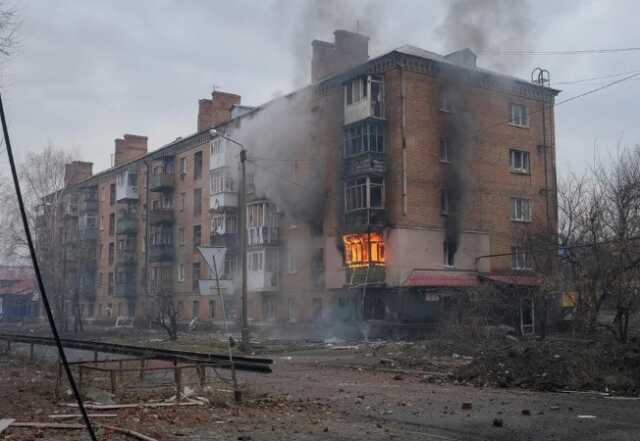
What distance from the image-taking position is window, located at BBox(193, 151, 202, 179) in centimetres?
5116

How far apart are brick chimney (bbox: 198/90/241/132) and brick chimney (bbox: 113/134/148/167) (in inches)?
641

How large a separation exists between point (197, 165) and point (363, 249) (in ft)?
67.8

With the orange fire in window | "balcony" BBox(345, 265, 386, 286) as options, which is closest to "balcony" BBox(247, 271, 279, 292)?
the orange fire in window

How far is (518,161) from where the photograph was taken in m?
38.8

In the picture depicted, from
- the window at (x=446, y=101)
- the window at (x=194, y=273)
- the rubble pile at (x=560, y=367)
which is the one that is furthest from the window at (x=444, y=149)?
the window at (x=194, y=273)

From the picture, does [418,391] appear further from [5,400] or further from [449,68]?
[449,68]

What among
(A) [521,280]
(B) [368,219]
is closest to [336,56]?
(B) [368,219]

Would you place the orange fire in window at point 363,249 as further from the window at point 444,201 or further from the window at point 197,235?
the window at point 197,235

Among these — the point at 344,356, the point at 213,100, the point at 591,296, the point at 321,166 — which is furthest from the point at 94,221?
the point at 591,296

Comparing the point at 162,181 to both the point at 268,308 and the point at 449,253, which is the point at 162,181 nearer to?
the point at 268,308

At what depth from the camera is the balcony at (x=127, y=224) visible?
2309 inches

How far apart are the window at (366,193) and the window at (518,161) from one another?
8.21 metres

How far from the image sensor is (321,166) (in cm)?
3841

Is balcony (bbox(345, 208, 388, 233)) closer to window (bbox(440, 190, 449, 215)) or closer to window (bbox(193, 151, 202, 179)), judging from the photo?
window (bbox(440, 190, 449, 215))
